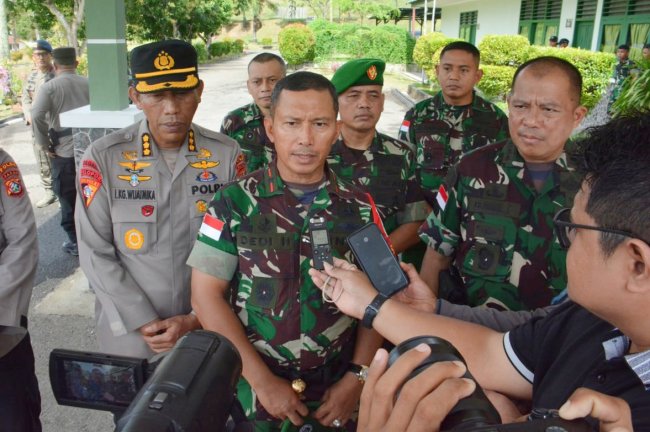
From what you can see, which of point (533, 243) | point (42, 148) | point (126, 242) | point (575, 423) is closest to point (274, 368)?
point (126, 242)

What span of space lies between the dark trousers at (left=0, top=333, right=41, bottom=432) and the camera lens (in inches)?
69.4

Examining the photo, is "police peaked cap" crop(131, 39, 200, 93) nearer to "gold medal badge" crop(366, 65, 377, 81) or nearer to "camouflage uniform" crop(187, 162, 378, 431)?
"camouflage uniform" crop(187, 162, 378, 431)

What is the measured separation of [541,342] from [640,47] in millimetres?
10939

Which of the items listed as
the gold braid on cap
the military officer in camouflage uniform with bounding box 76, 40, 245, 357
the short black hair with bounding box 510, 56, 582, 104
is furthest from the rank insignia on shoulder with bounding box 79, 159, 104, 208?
the short black hair with bounding box 510, 56, 582, 104

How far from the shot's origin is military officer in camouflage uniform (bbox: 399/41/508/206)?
3775 millimetres

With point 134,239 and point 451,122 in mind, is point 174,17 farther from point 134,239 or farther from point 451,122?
point 134,239

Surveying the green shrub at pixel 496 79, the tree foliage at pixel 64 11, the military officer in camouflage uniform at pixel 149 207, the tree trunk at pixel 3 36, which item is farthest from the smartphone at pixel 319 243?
the tree foliage at pixel 64 11

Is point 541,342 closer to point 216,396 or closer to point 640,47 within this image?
Answer: point 216,396

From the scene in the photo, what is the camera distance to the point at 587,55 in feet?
34.5

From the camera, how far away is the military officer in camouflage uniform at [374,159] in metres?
2.95

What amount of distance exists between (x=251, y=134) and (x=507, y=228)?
1998mm

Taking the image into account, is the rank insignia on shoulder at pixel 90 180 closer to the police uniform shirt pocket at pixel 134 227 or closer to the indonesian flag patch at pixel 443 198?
the police uniform shirt pocket at pixel 134 227

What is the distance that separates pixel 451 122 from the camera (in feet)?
12.8

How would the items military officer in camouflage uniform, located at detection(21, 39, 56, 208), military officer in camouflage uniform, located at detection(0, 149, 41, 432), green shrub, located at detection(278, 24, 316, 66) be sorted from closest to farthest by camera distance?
military officer in camouflage uniform, located at detection(0, 149, 41, 432), military officer in camouflage uniform, located at detection(21, 39, 56, 208), green shrub, located at detection(278, 24, 316, 66)
